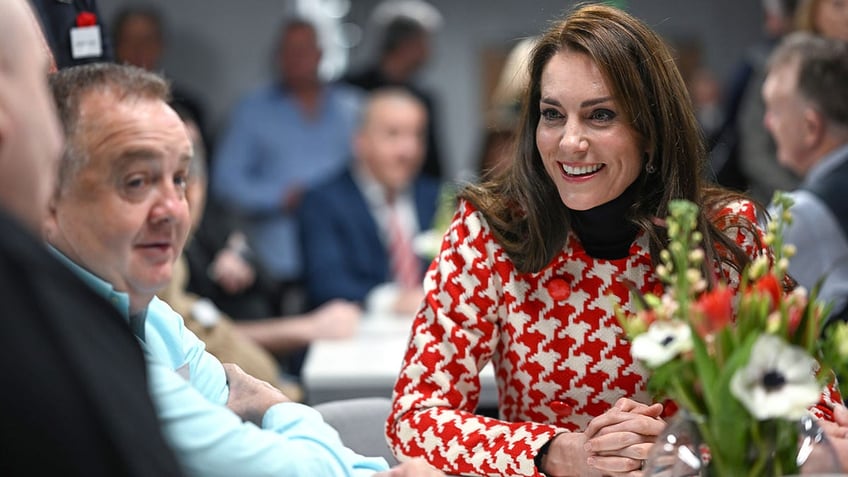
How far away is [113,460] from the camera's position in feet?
3.67

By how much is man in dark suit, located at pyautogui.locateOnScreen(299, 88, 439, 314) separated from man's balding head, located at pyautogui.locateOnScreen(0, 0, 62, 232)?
324 centimetres

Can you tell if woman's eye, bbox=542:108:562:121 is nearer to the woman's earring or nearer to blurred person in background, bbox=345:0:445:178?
the woman's earring

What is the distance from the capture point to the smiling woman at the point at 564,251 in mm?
2170

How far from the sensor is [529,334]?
229 centimetres

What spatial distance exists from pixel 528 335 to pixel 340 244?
2.42 meters

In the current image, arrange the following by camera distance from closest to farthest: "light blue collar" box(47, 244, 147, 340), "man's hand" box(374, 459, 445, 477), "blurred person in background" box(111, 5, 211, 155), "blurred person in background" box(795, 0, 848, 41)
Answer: "man's hand" box(374, 459, 445, 477) → "light blue collar" box(47, 244, 147, 340) → "blurred person in background" box(795, 0, 848, 41) → "blurred person in background" box(111, 5, 211, 155)

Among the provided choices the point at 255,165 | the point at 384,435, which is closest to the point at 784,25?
the point at 255,165

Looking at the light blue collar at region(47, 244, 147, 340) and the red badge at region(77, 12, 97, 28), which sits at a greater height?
the red badge at region(77, 12, 97, 28)

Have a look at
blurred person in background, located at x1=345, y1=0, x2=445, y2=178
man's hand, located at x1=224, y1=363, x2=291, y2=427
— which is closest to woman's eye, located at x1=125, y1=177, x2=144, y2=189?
man's hand, located at x1=224, y1=363, x2=291, y2=427

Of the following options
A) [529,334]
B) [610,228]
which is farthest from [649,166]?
[529,334]

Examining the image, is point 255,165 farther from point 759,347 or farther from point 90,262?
point 759,347

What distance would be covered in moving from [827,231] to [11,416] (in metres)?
2.51

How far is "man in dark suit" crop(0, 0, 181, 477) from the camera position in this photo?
1.09 m

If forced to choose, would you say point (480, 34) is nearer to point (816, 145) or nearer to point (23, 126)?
point (816, 145)
